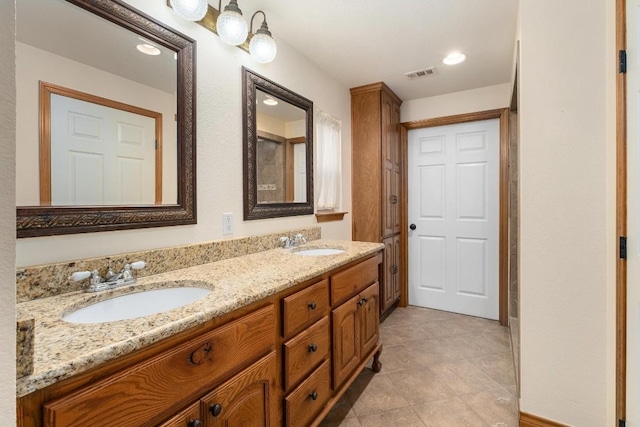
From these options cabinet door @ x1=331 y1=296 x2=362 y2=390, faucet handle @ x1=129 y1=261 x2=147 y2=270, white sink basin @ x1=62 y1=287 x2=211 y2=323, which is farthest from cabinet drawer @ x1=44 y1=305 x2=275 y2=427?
cabinet door @ x1=331 y1=296 x2=362 y2=390

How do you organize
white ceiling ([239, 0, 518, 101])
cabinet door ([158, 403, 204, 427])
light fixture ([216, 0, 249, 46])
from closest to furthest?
cabinet door ([158, 403, 204, 427]), light fixture ([216, 0, 249, 46]), white ceiling ([239, 0, 518, 101])

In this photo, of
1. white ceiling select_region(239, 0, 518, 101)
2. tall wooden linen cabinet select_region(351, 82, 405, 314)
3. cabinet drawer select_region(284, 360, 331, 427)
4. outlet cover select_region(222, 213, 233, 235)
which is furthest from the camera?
tall wooden linen cabinet select_region(351, 82, 405, 314)

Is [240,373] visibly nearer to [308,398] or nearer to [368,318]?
[308,398]

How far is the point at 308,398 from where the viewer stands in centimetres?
135

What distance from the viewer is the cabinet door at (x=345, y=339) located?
1554 millimetres

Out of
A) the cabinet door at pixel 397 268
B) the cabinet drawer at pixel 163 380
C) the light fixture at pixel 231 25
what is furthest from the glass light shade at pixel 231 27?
the cabinet door at pixel 397 268

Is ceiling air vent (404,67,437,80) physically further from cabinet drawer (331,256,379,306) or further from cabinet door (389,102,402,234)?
cabinet drawer (331,256,379,306)

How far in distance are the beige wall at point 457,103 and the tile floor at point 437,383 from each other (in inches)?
83.0

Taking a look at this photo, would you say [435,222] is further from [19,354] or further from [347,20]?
[19,354]

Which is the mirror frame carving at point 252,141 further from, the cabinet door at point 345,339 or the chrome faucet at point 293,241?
the cabinet door at point 345,339

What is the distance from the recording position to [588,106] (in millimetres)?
1380

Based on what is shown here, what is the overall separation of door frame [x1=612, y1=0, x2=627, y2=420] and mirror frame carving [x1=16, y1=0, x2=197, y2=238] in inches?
73.3

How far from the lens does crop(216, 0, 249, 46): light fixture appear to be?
151cm

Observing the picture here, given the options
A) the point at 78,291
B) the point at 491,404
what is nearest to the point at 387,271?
the point at 491,404
